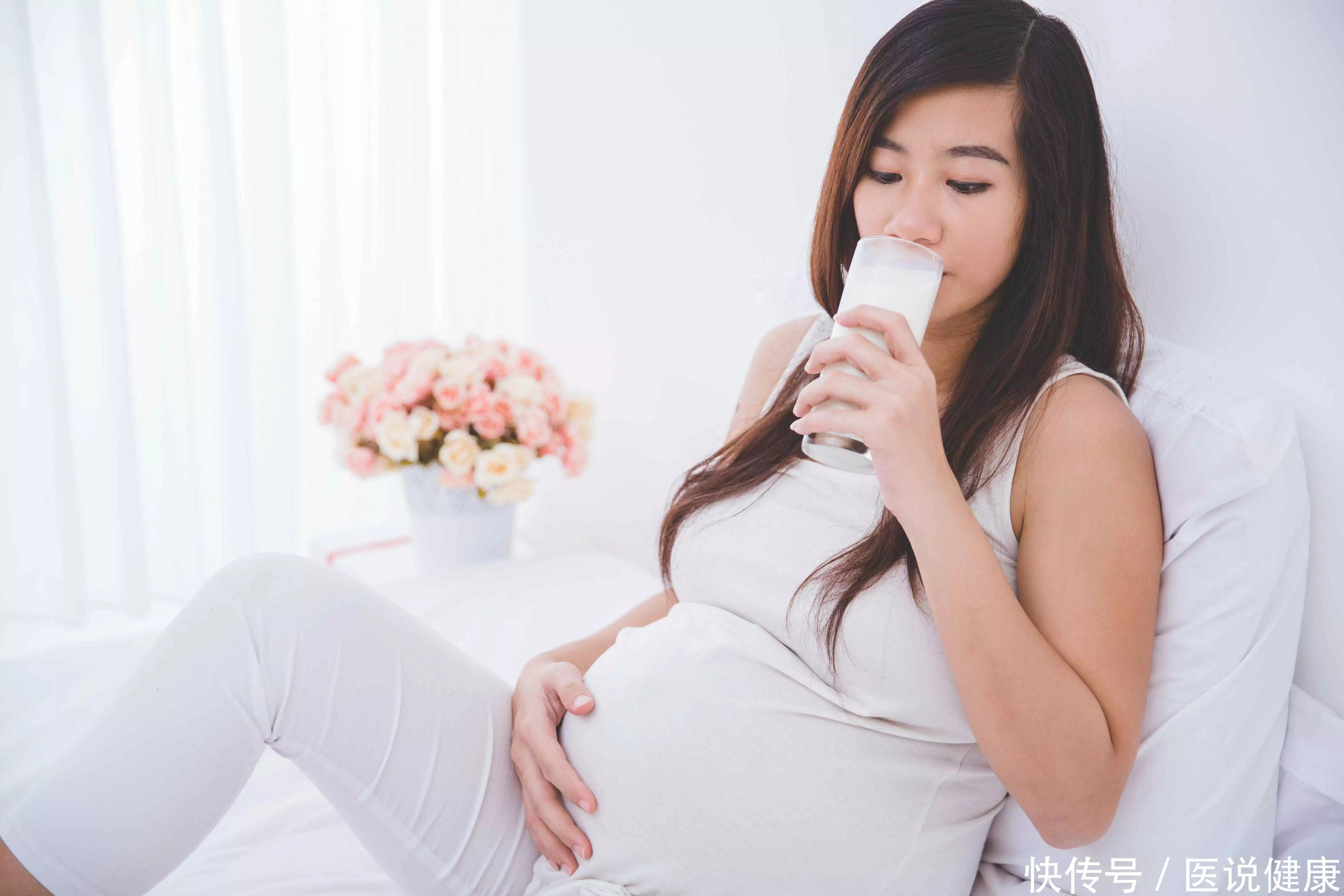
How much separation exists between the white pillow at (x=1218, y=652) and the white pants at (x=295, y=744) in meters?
0.68

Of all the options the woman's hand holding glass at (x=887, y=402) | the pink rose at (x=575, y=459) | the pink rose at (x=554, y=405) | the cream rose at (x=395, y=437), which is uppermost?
the woman's hand holding glass at (x=887, y=402)

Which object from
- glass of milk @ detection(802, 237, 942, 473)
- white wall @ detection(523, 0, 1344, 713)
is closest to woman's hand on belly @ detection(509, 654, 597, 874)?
glass of milk @ detection(802, 237, 942, 473)

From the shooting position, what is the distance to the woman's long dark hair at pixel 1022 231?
1.00m

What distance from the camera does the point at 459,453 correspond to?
2.00 meters

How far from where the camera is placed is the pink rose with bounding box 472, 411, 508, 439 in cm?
→ 202

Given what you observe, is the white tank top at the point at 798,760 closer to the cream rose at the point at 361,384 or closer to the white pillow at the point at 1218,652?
the white pillow at the point at 1218,652

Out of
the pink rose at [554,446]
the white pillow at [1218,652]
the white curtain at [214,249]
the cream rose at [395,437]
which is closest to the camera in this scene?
the white pillow at [1218,652]

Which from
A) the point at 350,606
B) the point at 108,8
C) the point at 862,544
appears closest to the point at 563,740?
the point at 350,606

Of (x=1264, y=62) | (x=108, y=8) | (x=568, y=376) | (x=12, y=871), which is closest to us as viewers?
(x=12, y=871)

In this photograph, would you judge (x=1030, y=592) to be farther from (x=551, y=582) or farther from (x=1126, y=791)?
(x=551, y=582)

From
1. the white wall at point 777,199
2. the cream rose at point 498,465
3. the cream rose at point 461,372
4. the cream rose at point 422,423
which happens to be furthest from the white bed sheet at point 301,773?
the cream rose at point 461,372

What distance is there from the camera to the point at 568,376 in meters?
2.71

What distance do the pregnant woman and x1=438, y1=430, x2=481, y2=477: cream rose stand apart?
91 centimetres

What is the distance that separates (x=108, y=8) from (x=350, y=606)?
2.13 meters
